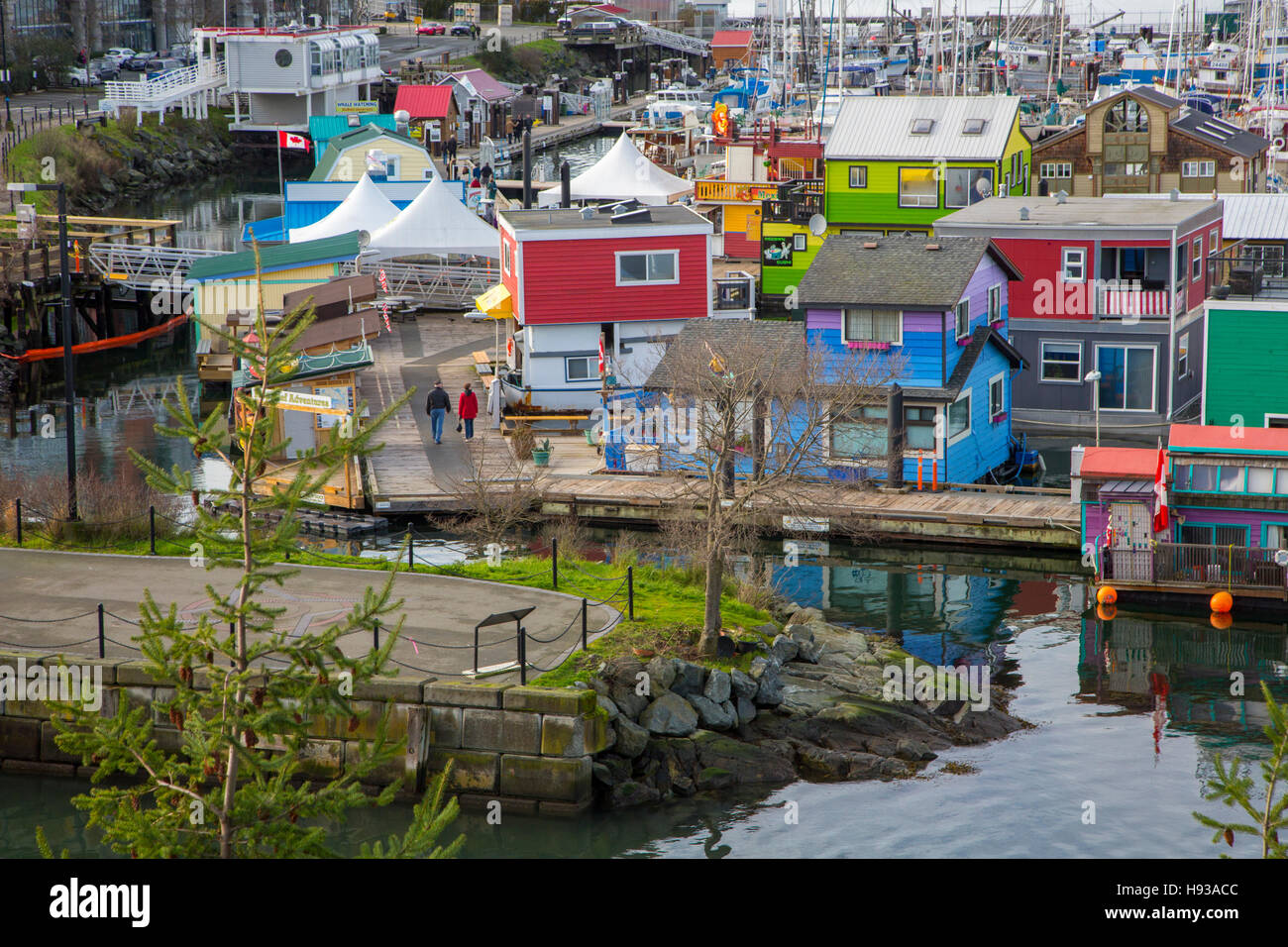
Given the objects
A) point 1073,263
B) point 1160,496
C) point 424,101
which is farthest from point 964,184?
point 424,101

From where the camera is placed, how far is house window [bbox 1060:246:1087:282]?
1759 inches

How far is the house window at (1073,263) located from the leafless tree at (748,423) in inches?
374

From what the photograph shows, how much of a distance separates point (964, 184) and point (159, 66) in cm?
7185

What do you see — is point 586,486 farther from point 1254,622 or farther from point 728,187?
point 728,187

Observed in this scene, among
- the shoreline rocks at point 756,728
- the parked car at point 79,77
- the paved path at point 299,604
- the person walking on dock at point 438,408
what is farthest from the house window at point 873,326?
the parked car at point 79,77

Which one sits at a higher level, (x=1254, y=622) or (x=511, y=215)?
(x=511, y=215)

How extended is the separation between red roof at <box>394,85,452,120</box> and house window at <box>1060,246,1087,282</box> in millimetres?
63809

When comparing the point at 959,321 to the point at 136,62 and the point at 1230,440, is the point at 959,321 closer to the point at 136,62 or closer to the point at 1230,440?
the point at 1230,440

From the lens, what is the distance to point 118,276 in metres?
56.9

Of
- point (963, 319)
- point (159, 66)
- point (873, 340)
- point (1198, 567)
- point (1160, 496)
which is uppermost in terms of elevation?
point (159, 66)

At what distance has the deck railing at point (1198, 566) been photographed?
31.4 metres

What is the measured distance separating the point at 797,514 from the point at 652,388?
926 cm

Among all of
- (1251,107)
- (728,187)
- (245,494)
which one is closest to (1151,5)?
(1251,107)

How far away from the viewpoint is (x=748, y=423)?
37.4 m
